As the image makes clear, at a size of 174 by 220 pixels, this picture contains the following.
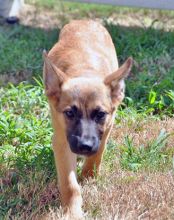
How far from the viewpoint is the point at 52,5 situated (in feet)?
36.8

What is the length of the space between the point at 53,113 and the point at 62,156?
351 millimetres

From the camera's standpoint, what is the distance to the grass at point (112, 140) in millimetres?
4582

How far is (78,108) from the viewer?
4469 millimetres

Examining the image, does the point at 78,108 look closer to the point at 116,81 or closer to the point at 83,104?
the point at 83,104

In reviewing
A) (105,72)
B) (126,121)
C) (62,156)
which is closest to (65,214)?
(62,156)

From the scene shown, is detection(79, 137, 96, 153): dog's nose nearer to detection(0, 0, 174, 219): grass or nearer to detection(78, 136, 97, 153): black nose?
detection(78, 136, 97, 153): black nose

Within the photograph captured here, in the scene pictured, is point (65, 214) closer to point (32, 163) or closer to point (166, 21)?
point (32, 163)

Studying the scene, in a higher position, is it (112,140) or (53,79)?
(53,79)

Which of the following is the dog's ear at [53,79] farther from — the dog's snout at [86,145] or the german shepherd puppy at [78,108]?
the dog's snout at [86,145]

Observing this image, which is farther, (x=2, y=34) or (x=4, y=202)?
(x=2, y=34)

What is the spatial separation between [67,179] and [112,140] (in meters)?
1.20

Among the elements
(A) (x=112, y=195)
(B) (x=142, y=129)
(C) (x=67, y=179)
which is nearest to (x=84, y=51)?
(B) (x=142, y=129)

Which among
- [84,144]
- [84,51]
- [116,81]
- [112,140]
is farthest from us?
[112,140]

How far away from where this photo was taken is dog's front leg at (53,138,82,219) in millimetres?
4551
